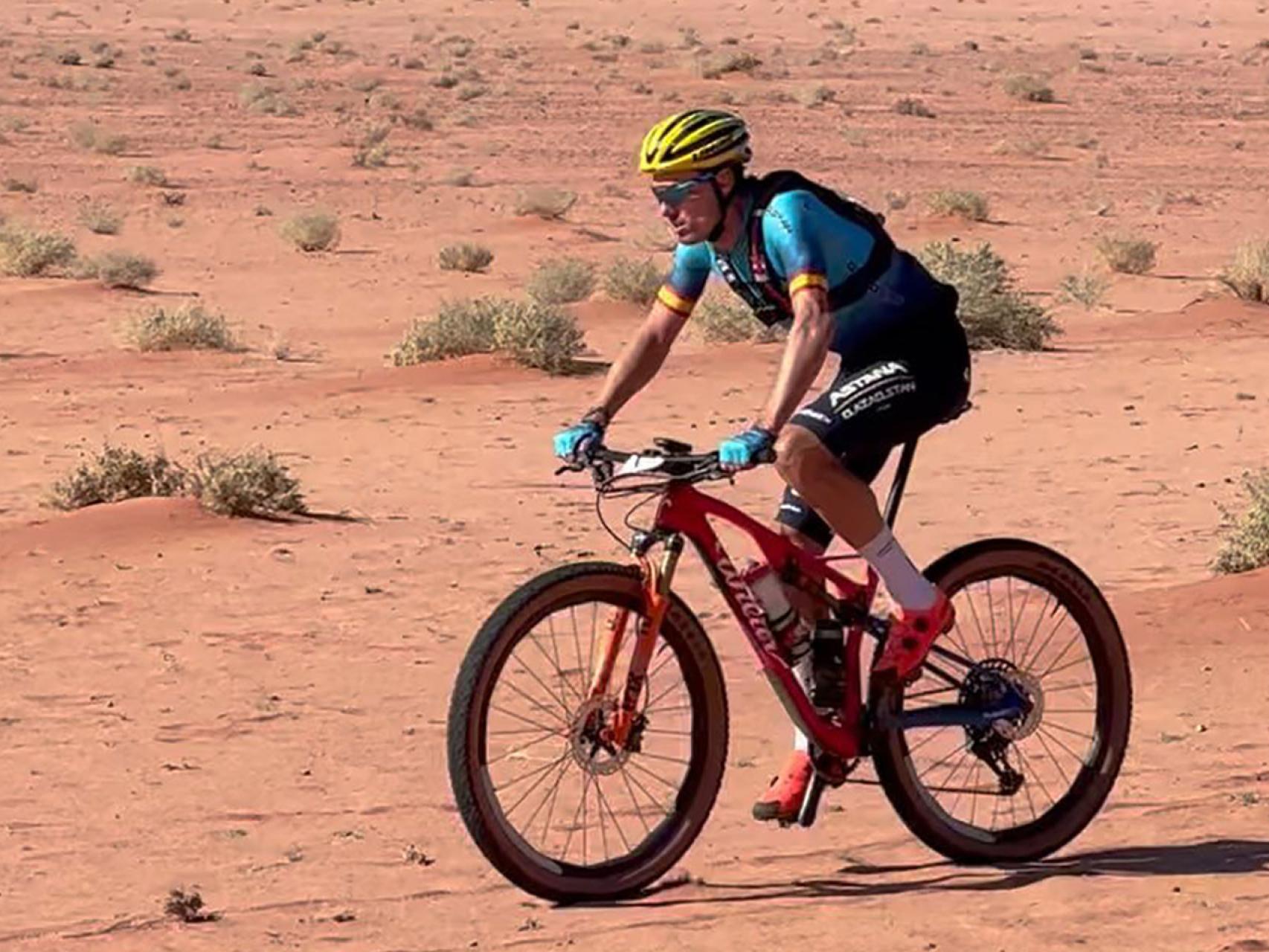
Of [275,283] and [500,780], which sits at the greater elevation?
[500,780]

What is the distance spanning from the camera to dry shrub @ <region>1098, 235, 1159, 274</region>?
1003 inches

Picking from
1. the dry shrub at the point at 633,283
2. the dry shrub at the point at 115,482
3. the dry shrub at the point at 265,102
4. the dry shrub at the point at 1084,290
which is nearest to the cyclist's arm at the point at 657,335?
the dry shrub at the point at 115,482

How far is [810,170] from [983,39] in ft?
122

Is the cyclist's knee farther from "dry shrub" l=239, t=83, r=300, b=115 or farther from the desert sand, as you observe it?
"dry shrub" l=239, t=83, r=300, b=115

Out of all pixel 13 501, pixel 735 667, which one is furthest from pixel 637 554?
pixel 13 501

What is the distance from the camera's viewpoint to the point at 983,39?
2879 inches

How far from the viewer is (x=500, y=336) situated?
18.6 m

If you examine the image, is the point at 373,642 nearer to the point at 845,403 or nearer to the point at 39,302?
the point at 845,403

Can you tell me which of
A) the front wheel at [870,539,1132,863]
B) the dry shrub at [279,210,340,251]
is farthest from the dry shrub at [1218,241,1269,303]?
the front wheel at [870,539,1132,863]

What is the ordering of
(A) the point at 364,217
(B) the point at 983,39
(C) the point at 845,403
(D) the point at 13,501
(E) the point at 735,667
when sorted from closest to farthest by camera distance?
(C) the point at 845,403 → (E) the point at 735,667 → (D) the point at 13,501 → (A) the point at 364,217 → (B) the point at 983,39

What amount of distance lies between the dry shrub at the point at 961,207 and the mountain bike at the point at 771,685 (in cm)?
2358

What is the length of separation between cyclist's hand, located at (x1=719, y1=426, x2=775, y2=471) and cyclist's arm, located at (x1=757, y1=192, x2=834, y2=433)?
4 centimetres

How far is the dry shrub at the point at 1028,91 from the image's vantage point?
50656mm

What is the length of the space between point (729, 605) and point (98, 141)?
34.3 meters
